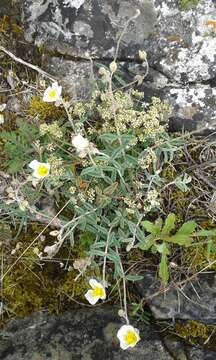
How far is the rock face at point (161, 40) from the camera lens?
127 inches

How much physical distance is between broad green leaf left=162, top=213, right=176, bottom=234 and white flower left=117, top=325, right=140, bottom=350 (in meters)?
0.60

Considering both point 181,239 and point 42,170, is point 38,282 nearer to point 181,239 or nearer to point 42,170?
point 42,170

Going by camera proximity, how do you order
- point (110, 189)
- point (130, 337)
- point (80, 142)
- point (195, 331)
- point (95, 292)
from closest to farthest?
1. point (80, 142)
2. point (130, 337)
3. point (95, 292)
4. point (110, 189)
5. point (195, 331)

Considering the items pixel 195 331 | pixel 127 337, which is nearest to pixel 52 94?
pixel 127 337

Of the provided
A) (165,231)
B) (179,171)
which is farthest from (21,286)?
(179,171)

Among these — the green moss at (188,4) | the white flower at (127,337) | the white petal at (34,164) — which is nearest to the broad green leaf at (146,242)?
the white flower at (127,337)

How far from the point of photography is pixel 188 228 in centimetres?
301

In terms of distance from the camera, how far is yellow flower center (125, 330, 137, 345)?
9.02 feet

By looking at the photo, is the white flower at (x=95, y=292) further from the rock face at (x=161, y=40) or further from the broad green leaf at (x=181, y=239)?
the rock face at (x=161, y=40)

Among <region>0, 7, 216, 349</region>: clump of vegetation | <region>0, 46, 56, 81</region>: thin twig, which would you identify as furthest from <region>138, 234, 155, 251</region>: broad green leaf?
<region>0, 46, 56, 81</region>: thin twig

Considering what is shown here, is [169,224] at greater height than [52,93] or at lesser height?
lesser

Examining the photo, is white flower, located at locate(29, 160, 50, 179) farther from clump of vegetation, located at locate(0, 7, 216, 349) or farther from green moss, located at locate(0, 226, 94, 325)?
green moss, located at locate(0, 226, 94, 325)

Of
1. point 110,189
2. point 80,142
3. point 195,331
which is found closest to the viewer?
point 80,142

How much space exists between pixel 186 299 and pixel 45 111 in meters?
1.48
